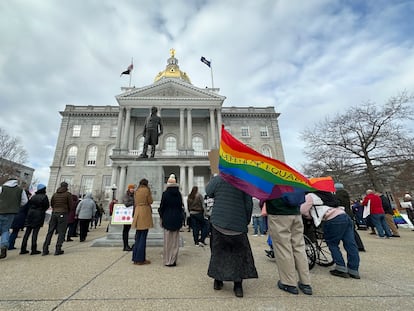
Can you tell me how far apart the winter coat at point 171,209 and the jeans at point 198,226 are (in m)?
2.55

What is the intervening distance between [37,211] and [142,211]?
3.26 m

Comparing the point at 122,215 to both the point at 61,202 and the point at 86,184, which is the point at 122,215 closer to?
the point at 61,202

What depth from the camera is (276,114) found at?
1407 inches

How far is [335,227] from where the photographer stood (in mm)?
3469

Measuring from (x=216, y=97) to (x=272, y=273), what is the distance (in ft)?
92.3

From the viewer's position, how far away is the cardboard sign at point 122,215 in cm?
551

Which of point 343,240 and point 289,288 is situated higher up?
→ point 343,240

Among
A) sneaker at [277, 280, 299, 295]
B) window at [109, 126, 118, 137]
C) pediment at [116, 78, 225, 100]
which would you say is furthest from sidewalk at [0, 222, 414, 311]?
window at [109, 126, 118, 137]

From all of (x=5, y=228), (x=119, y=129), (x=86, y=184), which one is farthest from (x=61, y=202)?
(x=86, y=184)

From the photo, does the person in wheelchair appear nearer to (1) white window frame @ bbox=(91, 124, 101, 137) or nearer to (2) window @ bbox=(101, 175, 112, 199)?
(2) window @ bbox=(101, 175, 112, 199)

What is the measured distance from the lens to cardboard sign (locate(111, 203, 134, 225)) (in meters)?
5.51

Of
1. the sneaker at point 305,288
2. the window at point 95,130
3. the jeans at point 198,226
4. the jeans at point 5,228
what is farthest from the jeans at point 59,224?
the window at point 95,130

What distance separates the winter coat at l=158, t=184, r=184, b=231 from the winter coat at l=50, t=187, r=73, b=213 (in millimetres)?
2979

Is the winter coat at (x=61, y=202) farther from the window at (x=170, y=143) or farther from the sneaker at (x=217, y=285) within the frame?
the window at (x=170, y=143)
